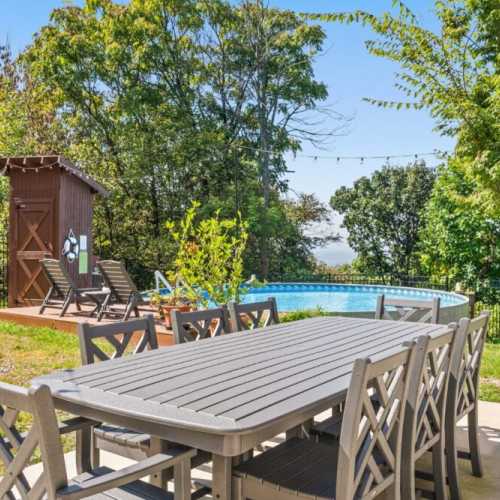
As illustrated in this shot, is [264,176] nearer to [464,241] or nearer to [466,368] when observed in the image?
[464,241]

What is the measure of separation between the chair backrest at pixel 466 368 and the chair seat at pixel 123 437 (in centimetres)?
157

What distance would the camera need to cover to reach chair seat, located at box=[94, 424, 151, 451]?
96.5 inches

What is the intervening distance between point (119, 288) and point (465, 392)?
6.36 meters

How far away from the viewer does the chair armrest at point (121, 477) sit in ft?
5.18

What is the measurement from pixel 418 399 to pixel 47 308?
28.8 feet

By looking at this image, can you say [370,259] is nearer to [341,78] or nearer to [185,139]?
[341,78]

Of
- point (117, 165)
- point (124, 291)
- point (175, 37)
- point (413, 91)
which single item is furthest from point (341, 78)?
point (413, 91)

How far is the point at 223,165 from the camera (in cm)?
1798

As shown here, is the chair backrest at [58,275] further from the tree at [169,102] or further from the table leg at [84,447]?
the tree at [169,102]

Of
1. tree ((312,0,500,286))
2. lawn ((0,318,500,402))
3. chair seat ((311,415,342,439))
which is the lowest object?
lawn ((0,318,500,402))

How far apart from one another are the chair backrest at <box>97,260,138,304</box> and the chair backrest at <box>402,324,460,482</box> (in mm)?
6060

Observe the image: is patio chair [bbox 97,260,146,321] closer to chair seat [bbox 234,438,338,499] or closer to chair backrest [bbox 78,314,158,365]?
chair backrest [bbox 78,314,158,365]

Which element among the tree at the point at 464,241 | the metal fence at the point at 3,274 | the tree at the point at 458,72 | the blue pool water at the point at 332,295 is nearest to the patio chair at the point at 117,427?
the tree at the point at 458,72

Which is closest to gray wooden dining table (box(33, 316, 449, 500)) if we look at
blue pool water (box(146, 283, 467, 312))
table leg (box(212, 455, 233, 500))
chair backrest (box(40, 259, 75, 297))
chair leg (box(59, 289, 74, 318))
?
table leg (box(212, 455, 233, 500))
